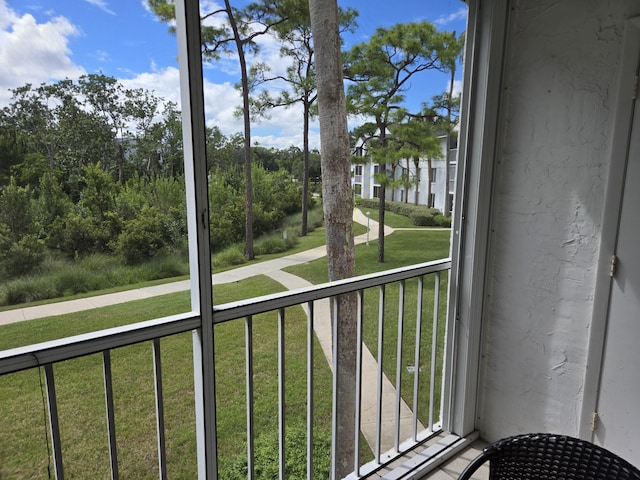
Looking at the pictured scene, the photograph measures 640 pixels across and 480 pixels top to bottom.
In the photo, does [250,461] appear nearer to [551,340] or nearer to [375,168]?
[551,340]

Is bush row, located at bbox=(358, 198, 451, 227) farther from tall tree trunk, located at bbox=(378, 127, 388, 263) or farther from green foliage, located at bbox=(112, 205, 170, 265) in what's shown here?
green foliage, located at bbox=(112, 205, 170, 265)

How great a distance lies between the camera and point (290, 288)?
2268 millimetres

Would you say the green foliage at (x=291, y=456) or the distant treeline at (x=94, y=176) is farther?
the green foliage at (x=291, y=456)

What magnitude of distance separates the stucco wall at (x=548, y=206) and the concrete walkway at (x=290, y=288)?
0.87 m

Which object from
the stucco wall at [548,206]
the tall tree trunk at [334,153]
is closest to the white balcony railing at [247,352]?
the stucco wall at [548,206]

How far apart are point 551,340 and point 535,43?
148cm

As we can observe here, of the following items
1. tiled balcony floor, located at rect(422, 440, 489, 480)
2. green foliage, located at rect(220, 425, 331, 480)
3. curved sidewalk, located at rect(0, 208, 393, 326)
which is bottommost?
green foliage, located at rect(220, 425, 331, 480)

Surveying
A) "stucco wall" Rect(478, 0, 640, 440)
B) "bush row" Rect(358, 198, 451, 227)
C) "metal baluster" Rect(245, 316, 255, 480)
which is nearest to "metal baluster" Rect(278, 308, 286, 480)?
"metal baluster" Rect(245, 316, 255, 480)

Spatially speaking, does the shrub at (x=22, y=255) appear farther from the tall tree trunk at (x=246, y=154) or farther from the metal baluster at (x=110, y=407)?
the tall tree trunk at (x=246, y=154)

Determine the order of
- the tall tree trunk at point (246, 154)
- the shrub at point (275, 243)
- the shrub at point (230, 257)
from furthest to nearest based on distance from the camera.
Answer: the shrub at point (275, 243) < the tall tree trunk at point (246, 154) < the shrub at point (230, 257)

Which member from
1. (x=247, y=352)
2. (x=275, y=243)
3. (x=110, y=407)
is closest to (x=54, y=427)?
(x=110, y=407)

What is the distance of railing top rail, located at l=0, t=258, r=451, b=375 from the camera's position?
1.01 meters

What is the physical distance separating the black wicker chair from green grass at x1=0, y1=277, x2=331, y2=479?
1028 mm

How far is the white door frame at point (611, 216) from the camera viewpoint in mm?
1698
